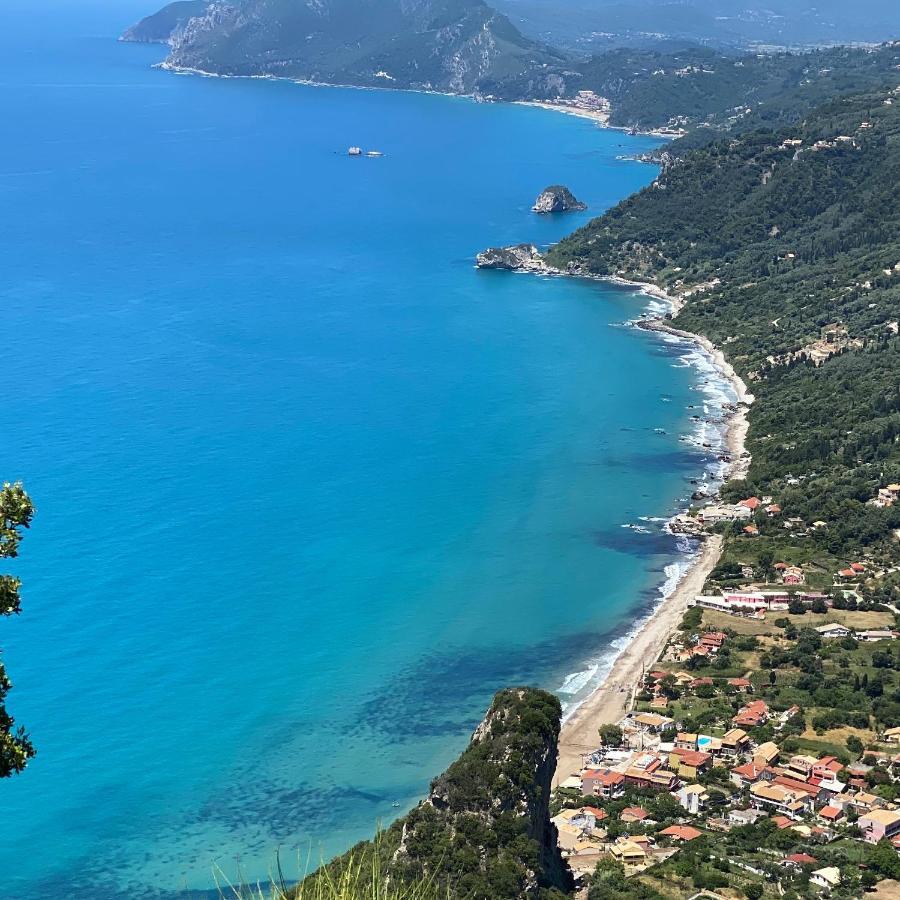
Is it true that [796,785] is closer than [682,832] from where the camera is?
No

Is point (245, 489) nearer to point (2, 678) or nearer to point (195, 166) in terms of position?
point (2, 678)

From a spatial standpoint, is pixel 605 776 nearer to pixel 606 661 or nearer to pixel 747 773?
pixel 747 773

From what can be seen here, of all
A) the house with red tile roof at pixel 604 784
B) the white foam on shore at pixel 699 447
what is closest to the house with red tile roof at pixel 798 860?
the house with red tile roof at pixel 604 784

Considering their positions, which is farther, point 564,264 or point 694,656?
point 564,264

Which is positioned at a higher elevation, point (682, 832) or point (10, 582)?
point (10, 582)

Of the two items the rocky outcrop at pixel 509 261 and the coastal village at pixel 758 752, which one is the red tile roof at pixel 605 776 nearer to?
the coastal village at pixel 758 752

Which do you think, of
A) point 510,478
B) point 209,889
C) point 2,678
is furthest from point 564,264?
point 2,678

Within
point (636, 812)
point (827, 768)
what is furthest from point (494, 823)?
point (827, 768)

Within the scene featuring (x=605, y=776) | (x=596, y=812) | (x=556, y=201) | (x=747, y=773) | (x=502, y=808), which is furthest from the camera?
(x=556, y=201)
